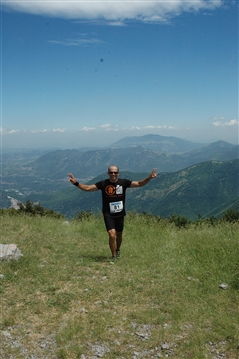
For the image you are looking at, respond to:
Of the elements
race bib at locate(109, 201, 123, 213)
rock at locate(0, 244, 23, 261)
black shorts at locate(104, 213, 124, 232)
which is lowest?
rock at locate(0, 244, 23, 261)

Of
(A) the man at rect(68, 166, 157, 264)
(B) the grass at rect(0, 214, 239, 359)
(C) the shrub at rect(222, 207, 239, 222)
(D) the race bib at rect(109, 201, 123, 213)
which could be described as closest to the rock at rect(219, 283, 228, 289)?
(B) the grass at rect(0, 214, 239, 359)

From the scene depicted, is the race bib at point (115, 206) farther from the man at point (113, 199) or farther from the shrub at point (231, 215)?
the shrub at point (231, 215)

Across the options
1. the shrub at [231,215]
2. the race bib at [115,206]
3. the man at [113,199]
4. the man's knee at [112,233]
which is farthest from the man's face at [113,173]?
the shrub at [231,215]

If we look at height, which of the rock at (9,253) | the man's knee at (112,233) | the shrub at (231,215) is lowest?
the shrub at (231,215)

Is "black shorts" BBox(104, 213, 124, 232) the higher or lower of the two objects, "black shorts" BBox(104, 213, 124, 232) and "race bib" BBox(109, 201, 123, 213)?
the lower

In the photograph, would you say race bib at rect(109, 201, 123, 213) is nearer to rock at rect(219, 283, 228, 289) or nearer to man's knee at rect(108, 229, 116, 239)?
man's knee at rect(108, 229, 116, 239)

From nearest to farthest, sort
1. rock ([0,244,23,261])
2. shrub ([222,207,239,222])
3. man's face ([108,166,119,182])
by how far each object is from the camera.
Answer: rock ([0,244,23,261]) < man's face ([108,166,119,182]) < shrub ([222,207,239,222])

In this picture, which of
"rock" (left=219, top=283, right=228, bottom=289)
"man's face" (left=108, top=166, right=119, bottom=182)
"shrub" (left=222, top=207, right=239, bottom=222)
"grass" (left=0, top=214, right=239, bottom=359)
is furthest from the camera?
"shrub" (left=222, top=207, right=239, bottom=222)

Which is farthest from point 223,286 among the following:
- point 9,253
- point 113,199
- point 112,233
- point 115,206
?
point 9,253

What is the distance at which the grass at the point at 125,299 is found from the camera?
443cm

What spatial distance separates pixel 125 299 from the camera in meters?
5.93

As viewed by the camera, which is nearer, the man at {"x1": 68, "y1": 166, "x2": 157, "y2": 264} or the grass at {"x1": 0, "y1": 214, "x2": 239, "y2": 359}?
the grass at {"x1": 0, "y1": 214, "x2": 239, "y2": 359}

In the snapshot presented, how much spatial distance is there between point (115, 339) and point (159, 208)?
194465 mm

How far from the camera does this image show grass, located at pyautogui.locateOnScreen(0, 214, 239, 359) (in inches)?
175
